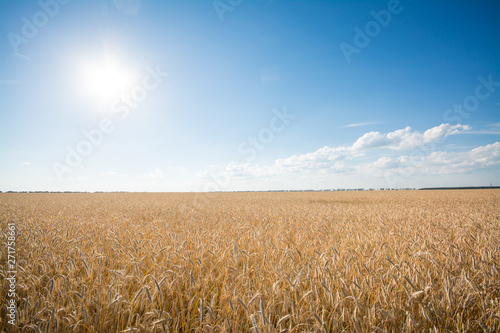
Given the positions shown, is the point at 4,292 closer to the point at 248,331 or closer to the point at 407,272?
the point at 248,331

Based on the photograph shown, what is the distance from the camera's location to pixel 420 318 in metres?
1.80

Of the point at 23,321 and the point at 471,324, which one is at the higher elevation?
the point at 23,321

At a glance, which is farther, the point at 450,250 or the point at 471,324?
the point at 450,250

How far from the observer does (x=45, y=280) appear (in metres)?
2.65

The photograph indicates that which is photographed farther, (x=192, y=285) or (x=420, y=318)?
(x=192, y=285)

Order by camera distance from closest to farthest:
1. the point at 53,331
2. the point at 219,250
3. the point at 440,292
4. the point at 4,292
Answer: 1. the point at 53,331
2. the point at 440,292
3. the point at 4,292
4. the point at 219,250

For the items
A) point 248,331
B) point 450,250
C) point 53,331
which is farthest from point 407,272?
point 53,331

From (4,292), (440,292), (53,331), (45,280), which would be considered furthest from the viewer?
(45,280)

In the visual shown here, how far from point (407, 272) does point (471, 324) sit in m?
0.93

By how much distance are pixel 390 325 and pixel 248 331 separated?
3.82 feet

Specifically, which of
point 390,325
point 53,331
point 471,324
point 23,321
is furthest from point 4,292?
point 471,324

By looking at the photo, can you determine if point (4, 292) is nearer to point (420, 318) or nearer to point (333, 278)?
point (333, 278)

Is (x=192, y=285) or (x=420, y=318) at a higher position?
(x=192, y=285)

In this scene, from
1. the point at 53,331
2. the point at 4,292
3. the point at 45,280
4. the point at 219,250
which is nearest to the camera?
the point at 53,331
